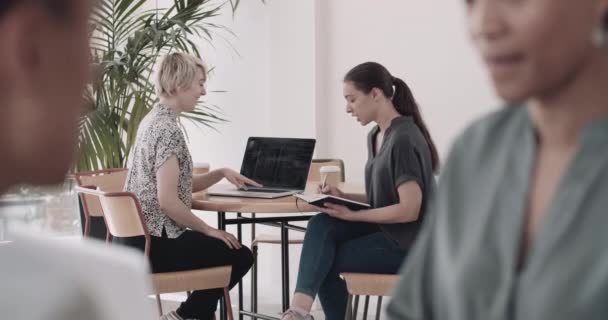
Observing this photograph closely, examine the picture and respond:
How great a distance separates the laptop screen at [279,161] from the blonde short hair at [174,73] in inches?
20.6

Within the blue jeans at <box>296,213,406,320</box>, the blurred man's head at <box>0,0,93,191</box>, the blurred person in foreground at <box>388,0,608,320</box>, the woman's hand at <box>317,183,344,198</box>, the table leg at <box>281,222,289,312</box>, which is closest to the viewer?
the blurred man's head at <box>0,0,93,191</box>

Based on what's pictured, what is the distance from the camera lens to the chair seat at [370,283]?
3.46m

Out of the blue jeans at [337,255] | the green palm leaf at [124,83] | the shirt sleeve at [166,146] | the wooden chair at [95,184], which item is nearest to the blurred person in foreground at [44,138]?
the blue jeans at [337,255]

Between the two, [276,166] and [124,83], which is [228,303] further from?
[124,83]

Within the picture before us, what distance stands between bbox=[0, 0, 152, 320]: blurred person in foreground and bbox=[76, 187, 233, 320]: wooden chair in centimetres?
341

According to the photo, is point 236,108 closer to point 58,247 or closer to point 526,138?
point 526,138

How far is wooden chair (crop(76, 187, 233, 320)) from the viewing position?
3.70m

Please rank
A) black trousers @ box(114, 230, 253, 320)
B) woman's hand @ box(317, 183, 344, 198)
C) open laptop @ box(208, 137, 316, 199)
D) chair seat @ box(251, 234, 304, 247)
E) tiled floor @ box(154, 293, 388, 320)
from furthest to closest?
tiled floor @ box(154, 293, 388, 320), chair seat @ box(251, 234, 304, 247), open laptop @ box(208, 137, 316, 199), woman's hand @ box(317, 183, 344, 198), black trousers @ box(114, 230, 253, 320)

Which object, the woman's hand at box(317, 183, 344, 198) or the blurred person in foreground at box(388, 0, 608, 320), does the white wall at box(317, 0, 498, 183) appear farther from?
the blurred person in foreground at box(388, 0, 608, 320)

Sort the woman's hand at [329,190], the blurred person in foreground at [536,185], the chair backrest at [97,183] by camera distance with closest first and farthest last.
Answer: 1. the blurred person in foreground at [536,185]
2. the woman's hand at [329,190]
3. the chair backrest at [97,183]

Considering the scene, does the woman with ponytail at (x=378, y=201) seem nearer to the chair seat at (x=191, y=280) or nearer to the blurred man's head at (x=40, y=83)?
the chair seat at (x=191, y=280)

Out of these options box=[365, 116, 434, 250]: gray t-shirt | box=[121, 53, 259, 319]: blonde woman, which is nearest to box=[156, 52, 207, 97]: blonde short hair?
box=[121, 53, 259, 319]: blonde woman

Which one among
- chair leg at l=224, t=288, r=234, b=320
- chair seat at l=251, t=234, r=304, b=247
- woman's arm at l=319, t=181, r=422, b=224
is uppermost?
woman's arm at l=319, t=181, r=422, b=224

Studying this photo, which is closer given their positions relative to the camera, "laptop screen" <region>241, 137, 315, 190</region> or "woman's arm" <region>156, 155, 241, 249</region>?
"woman's arm" <region>156, 155, 241, 249</region>
